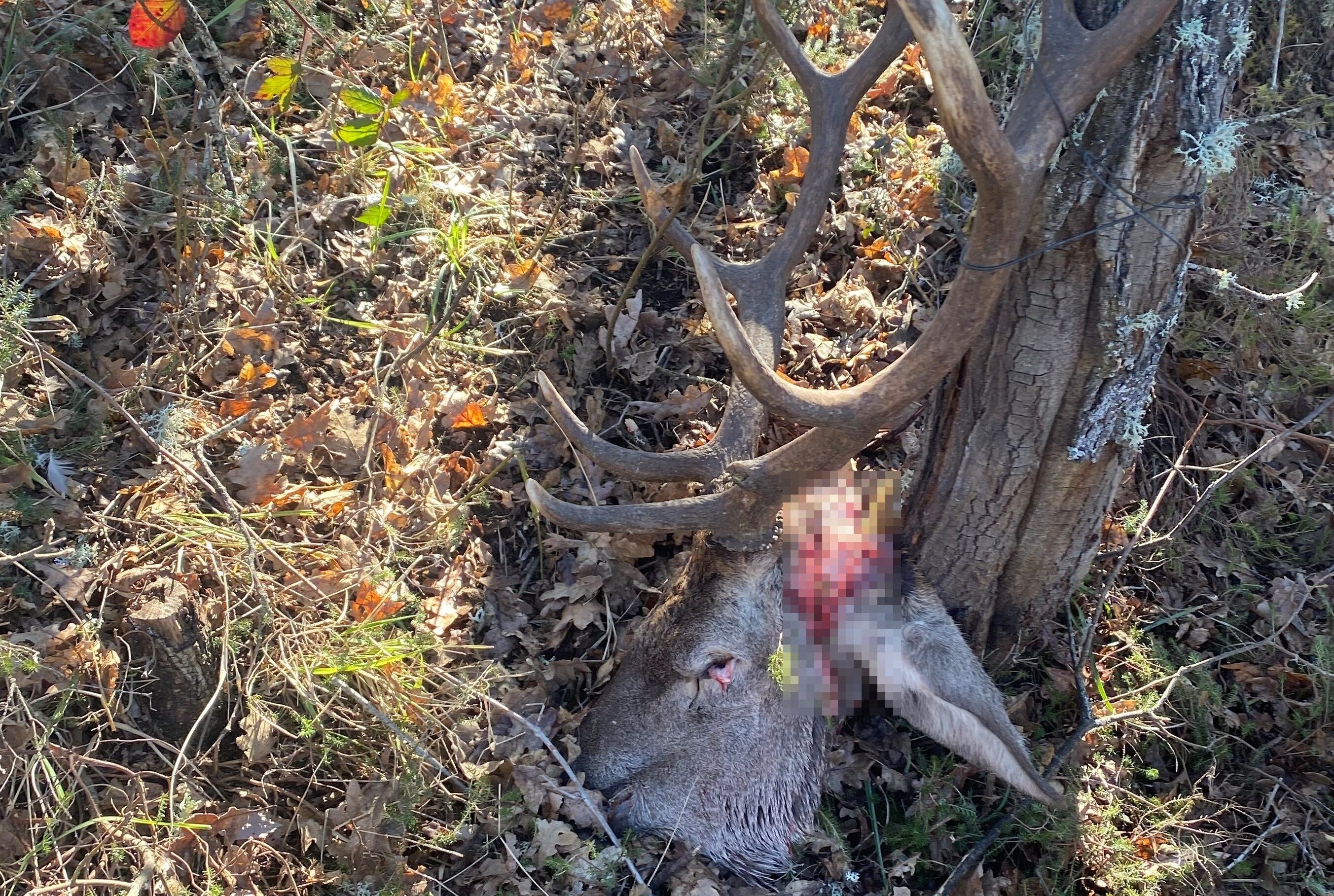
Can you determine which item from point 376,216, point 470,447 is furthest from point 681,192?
point 470,447

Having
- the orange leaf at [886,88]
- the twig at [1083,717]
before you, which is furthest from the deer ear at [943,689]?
the orange leaf at [886,88]

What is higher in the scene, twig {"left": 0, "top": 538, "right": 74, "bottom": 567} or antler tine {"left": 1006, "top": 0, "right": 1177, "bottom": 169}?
antler tine {"left": 1006, "top": 0, "right": 1177, "bottom": 169}

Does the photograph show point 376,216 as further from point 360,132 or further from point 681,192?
point 681,192

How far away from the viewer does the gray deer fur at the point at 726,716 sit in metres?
3.20

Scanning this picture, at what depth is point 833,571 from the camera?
3150mm

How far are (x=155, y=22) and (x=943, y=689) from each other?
154 inches

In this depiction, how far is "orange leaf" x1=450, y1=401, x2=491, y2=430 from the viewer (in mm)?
4254

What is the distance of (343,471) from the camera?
4.06 metres

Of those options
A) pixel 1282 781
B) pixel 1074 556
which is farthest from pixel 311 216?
pixel 1282 781

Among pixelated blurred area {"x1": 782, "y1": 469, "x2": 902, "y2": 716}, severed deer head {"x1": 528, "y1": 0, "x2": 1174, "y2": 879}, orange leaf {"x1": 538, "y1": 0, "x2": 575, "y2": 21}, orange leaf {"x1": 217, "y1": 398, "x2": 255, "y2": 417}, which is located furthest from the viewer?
orange leaf {"x1": 538, "y1": 0, "x2": 575, "y2": 21}

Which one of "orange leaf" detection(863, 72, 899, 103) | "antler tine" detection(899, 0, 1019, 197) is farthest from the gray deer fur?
"orange leaf" detection(863, 72, 899, 103)

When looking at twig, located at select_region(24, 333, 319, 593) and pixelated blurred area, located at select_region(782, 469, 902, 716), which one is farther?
twig, located at select_region(24, 333, 319, 593)

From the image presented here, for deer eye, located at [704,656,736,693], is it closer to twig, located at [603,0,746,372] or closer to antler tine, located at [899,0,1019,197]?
twig, located at [603,0,746,372]

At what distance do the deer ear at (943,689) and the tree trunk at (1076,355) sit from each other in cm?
45
